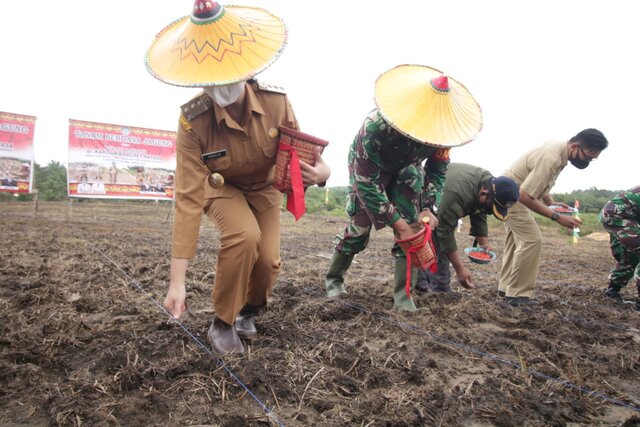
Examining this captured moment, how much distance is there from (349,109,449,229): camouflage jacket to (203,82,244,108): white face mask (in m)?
1.09

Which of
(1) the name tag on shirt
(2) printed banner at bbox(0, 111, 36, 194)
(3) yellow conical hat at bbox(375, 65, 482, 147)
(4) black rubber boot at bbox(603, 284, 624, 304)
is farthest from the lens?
(2) printed banner at bbox(0, 111, 36, 194)

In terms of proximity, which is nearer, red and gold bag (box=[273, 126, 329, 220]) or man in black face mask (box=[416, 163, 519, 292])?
red and gold bag (box=[273, 126, 329, 220])

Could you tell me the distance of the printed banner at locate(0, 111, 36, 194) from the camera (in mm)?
10797

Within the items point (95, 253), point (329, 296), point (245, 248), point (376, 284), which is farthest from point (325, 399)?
point (95, 253)

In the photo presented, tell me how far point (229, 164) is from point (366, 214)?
4.93 ft

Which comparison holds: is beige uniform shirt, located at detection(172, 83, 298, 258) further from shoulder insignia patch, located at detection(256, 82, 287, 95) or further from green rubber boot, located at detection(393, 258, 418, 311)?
green rubber boot, located at detection(393, 258, 418, 311)

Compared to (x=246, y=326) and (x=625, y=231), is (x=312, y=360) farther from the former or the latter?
(x=625, y=231)

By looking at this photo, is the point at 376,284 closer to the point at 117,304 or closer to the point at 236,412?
the point at 117,304

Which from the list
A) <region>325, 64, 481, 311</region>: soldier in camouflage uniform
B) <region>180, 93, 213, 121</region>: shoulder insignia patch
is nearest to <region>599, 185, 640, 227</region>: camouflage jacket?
<region>325, 64, 481, 311</region>: soldier in camouflage uniform

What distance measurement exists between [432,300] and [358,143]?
148cm

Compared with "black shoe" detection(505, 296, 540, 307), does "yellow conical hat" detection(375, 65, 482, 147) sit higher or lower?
higher

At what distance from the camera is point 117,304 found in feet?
10.3

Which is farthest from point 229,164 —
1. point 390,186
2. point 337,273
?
point 337,273

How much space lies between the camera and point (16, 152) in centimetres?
1093
